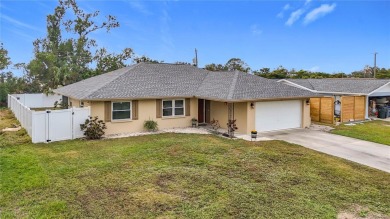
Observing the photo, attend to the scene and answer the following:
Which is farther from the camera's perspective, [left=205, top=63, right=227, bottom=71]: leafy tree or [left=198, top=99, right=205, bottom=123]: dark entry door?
[left=205, top=63, right=227, bottom=71]: leafy tree

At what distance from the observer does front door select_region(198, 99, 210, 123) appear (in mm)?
18906

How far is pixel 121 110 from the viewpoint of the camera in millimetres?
15773

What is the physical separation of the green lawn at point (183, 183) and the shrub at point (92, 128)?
1586 mm

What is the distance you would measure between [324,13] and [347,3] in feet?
9.25

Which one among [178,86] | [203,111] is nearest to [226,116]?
[203,111]

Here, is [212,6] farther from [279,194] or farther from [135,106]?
[279,194]

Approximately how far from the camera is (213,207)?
6449 mm

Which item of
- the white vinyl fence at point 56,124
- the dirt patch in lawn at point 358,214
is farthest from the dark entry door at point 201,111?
the dirt patch in lawn at point 358,214

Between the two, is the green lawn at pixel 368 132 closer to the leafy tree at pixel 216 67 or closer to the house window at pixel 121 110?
the house window at pixel 121 110

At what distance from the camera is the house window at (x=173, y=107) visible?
56.5 ft

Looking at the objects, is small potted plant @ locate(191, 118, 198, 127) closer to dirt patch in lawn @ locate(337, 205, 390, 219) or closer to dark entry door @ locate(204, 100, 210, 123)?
dark entry door @ locate(204, 100, 210, 123)

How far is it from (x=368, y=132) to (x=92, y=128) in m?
15.6

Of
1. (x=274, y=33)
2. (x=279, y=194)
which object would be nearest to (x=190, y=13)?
(x=274, y=33)

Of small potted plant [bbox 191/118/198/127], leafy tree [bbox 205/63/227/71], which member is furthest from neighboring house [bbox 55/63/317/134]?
leafy tree [bbox 205/63/227/71]
